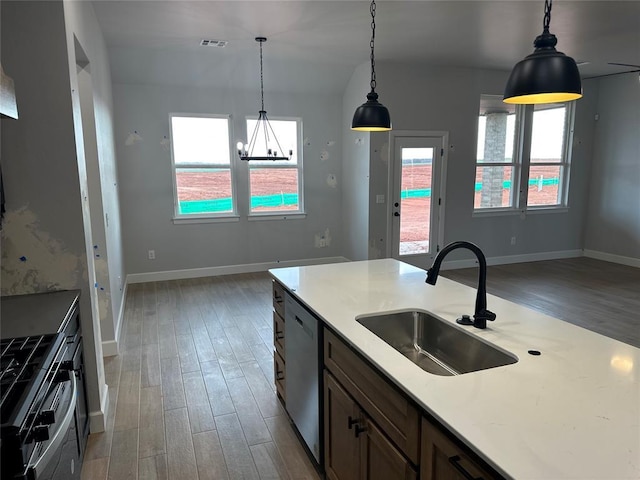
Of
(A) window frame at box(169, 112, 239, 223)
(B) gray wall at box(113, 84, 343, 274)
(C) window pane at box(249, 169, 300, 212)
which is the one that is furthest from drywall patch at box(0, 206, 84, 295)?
(C) window pane at box(249, 169, 300, 212)

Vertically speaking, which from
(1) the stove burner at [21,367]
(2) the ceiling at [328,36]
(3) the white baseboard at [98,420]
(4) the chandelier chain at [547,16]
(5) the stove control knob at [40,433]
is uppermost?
(2) the ceiling at [328,36]

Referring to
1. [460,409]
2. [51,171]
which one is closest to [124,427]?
[51,171]

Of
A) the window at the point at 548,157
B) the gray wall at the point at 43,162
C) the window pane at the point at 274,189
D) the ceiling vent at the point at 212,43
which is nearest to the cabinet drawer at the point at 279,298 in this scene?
the gray wall at the point at 43,162

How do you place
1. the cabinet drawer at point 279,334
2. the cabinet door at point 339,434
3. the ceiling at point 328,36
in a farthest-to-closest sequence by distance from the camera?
the ceiling at point 328,36, the cabinet drawer at point 279,334, the cabinet door at point 339,434

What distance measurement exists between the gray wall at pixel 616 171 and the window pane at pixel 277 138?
503cm

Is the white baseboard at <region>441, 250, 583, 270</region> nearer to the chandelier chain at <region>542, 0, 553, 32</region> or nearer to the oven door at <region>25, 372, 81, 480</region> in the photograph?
the chandelier chain at <region>542, 0, 553, 32</region>

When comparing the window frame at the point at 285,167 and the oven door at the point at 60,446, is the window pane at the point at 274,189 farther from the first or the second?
the oven door at the point at 60,446

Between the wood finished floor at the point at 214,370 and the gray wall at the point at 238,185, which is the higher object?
the gray wall at the point at 238,185

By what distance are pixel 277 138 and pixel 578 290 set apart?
182 inches

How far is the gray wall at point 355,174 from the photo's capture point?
5.93 metres

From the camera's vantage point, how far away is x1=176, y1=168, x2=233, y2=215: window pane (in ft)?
20.0

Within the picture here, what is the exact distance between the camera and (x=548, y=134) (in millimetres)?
6938

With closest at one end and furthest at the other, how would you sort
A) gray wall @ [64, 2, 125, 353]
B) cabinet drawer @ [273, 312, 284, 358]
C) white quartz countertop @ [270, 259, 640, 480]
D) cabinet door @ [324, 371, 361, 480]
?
white quartz countertop @ [270, 259, 640, 480] → cabinet door @ [324, 371, 361, 480] → cabinet drawer @ [273, 312, 284, 358] → gray wall @ [64, 2, 125, 353]

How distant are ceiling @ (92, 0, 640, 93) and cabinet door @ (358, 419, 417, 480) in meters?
3.29
